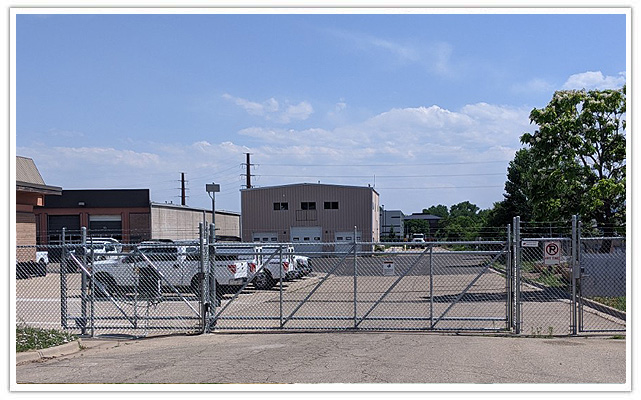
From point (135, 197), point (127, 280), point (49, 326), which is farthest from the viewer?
point (135, 197)

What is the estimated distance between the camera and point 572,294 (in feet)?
42.1

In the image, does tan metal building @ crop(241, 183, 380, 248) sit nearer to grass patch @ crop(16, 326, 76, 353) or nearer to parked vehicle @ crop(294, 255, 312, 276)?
parked vehicle @ crop(294, 255, 312, 276)

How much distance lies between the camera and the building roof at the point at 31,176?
28.9m

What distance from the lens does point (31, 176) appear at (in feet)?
109

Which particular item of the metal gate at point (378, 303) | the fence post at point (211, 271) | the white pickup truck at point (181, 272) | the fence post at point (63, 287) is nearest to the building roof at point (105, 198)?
the metal gate at point (378, 303)

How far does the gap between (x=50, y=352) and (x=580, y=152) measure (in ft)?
54.9

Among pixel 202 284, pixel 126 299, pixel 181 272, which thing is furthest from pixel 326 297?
pixel 202 284

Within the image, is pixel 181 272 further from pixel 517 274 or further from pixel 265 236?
pixel 265 236

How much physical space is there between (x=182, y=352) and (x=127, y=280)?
5822 mm

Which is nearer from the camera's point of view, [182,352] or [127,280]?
[182,352]

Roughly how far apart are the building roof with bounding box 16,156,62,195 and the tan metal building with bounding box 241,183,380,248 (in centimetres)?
2242

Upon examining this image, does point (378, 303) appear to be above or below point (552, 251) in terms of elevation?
below
